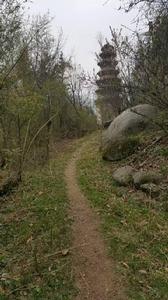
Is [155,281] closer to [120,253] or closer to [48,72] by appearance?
[120,253]

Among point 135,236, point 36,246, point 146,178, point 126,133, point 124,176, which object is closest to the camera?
point 36,246

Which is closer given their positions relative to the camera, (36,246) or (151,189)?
(36,246)

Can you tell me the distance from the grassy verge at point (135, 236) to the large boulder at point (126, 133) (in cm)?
308

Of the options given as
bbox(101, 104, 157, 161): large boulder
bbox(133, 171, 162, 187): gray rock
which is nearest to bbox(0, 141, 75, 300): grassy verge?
bbox(133, 171, 162, 187): gray rock

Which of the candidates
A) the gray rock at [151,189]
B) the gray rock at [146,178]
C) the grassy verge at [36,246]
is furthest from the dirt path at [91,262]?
the gray rock at [146,178]

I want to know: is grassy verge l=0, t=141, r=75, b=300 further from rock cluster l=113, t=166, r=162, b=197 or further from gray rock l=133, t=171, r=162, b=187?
gray rock l=133, t=171, r=162, b=187

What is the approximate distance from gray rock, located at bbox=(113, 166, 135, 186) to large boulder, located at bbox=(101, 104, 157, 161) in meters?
2.11

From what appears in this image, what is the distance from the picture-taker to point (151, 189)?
11.4 meters

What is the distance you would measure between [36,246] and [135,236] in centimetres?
188

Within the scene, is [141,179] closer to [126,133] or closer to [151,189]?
[151,189]

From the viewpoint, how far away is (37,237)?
8773mm

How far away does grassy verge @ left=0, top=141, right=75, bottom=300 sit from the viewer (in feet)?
22.4

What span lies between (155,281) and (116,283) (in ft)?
2.02

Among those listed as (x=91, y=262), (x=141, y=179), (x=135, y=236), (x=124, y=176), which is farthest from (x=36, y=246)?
(x=124, y=176)
